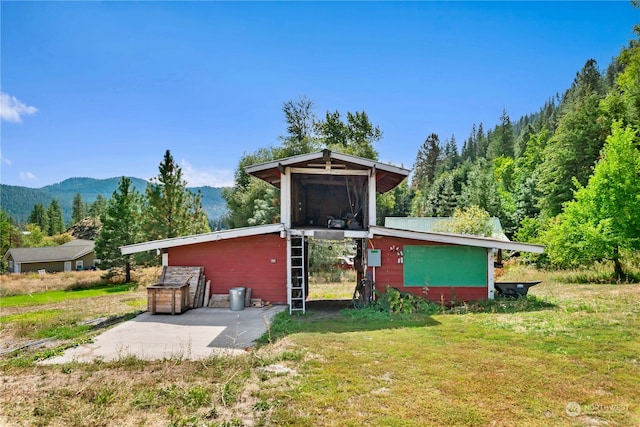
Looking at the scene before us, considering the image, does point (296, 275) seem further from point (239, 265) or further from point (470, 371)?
point (470, 371)

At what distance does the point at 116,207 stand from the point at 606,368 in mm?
30639

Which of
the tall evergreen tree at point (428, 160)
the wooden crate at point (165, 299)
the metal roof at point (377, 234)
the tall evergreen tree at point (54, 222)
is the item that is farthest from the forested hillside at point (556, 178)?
the tall evergreen tree at point (54, 222)

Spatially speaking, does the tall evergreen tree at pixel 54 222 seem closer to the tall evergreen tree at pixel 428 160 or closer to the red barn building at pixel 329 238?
the tall evergreen tree at pixel 428 160

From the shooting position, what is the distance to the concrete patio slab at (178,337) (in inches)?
252

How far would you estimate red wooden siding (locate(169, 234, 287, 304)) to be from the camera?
11375mm

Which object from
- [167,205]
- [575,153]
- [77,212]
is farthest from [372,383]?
[77,212]

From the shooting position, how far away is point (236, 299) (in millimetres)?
10742

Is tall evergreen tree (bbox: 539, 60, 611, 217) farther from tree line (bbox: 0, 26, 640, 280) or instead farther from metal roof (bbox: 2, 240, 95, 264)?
metal roof (bbox: 2, 240, 95, 264)

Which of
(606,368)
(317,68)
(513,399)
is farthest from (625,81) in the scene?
(513,399)

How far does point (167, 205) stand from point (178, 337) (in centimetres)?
2102

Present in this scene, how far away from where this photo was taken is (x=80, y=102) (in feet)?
56.0

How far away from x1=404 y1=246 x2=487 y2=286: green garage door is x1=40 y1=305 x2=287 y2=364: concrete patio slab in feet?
14.7

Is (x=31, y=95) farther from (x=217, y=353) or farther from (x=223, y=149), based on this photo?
(x=223, y=149)

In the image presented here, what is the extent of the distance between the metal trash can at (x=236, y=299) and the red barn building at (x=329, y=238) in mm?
579
